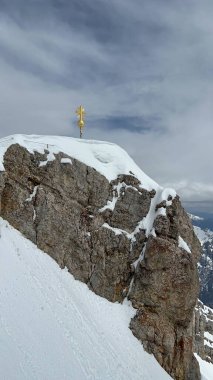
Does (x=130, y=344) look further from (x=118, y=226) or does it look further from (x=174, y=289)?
(x=118, y=226)

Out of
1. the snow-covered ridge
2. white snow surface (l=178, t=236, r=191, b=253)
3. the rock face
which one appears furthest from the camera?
white snow surface (l=178, t=236, r=191, b=253)

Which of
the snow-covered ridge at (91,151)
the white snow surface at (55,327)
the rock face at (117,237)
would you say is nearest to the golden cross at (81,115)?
the snow-covered ridge at (91,151)

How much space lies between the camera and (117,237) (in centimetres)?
3544

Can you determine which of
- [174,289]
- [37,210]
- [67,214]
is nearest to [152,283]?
[174,289]

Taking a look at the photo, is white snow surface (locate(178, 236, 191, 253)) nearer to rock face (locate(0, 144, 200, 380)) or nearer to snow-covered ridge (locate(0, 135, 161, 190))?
rock face (locate(0, 144, 200, 380))

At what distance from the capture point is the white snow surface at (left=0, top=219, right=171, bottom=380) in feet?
74.0

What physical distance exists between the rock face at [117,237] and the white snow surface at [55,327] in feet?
4.25

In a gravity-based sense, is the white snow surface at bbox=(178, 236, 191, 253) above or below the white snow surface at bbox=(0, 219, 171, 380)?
above

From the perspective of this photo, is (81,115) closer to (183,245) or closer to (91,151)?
(91,151)

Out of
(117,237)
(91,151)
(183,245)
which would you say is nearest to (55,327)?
(117,237)

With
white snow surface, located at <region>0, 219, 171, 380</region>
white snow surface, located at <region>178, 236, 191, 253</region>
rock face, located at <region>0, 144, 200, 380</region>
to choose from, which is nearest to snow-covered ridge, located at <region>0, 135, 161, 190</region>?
rock face, located at <region>0, 144, 200, 380</region>

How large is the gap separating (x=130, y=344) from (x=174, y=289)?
6.07m

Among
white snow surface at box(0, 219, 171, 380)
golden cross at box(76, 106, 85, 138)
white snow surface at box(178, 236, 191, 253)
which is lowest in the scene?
white snow surface at box(0, 219, 171, 380)

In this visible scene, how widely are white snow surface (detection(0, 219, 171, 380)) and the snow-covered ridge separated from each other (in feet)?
23.1
